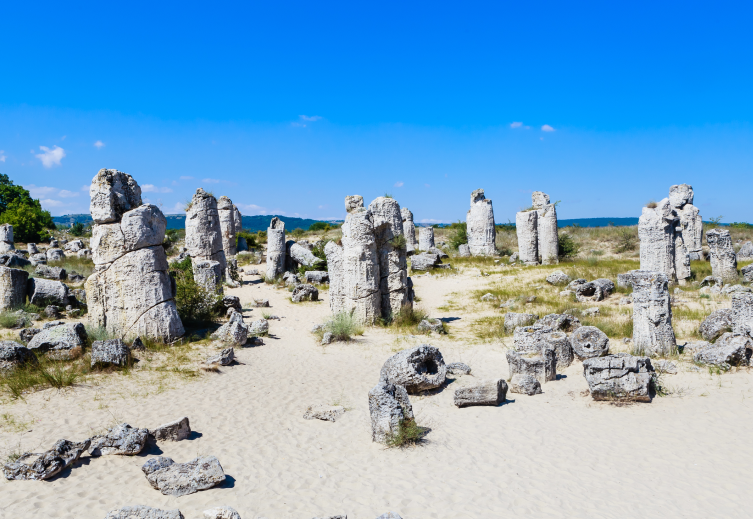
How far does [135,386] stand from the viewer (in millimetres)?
7598

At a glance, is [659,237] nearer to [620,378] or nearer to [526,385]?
[620,378]

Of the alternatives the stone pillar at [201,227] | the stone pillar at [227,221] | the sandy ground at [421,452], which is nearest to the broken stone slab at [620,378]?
the sandy ground at [421,452]

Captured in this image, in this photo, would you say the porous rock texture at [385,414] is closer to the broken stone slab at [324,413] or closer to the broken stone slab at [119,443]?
the broken stone slab at [324,413]

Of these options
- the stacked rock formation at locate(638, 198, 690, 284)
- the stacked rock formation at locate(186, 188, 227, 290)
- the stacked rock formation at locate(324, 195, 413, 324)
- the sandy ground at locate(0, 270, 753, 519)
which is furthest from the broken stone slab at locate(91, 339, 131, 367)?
the stacked rock formation at locate(638, 198, 690, 284)

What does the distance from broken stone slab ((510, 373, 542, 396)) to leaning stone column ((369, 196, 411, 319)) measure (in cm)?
532

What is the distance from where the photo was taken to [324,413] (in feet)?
22.4

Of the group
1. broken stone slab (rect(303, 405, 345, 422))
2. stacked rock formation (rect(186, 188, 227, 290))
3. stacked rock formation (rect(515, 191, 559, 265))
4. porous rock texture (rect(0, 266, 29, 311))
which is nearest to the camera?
broken stone slab (rect(303, 405, 345, 422))

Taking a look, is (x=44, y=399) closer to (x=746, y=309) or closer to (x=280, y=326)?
(x=280, y=326)

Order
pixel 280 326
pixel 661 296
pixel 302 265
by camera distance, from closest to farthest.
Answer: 1. pixel 661 296
2. pixel 280 326
3. pixel 302 265

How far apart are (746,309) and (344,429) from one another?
26.1ft

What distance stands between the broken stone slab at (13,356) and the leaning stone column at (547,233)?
20.9 m

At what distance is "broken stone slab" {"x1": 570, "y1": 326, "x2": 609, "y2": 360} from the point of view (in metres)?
8.92

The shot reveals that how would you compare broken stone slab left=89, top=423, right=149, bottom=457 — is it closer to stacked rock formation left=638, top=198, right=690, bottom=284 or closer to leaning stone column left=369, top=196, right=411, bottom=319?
leaning stone column left=369, top=196, right=411, bottom=319

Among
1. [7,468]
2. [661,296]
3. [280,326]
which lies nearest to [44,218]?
[280,326]
